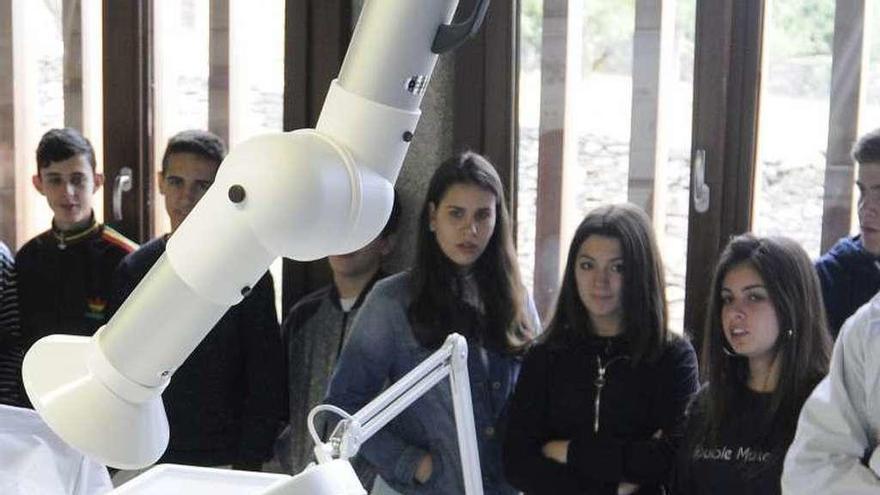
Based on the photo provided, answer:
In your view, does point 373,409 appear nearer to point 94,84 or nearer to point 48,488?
point 48,488

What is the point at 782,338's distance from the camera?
249 cm

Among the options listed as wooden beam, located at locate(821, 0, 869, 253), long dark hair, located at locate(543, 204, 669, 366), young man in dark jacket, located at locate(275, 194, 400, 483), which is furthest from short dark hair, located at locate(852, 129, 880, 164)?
young man in dark jacket, located at locate(275, 194, 400, 483)

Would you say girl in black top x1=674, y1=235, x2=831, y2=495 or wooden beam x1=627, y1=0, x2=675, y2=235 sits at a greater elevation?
wooden beam x1=627, y1=0, x2=675, y2=235

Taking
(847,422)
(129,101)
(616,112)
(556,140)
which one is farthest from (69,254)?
(847,422)

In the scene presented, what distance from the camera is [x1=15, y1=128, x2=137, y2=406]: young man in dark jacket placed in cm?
349

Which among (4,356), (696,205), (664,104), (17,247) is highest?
(664,104)

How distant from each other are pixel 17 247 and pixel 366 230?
3.26 metres

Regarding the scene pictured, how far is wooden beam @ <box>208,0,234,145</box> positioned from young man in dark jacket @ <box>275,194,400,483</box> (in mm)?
594

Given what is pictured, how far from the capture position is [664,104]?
3.02m

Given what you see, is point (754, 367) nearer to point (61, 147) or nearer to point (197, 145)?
point (197, 145)

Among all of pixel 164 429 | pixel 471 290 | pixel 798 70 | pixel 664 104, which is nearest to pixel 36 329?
pixel 471 290

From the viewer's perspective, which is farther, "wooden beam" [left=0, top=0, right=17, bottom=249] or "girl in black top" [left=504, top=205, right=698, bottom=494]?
"wooden beam" [left=0, top=0, right=17, bottom=249]

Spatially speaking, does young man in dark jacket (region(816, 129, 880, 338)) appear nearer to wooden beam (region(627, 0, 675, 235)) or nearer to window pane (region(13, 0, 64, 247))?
wooden beam (region(627, 0, 675, 235))

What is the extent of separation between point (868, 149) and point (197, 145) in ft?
5.23
